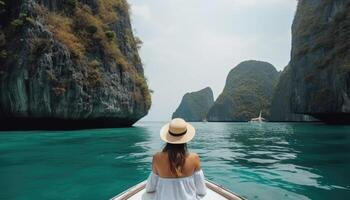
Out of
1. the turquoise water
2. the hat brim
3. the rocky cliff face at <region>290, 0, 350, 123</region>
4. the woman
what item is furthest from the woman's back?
the rocky cliff face at <region>290, 0, 350, 123</region>

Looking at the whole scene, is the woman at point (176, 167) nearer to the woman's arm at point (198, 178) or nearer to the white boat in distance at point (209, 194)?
the woman's arm at point (198, 178)

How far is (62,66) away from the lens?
31125 millimetres

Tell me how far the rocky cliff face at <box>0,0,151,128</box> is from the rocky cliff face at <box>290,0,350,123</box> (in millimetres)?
27202

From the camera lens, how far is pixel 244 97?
141750mm

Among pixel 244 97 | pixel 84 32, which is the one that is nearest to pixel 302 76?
pixel 84 32

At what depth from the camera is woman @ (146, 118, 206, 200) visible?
11.5 ft

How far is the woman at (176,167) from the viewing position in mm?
3500

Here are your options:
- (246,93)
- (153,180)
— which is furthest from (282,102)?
(153,180)

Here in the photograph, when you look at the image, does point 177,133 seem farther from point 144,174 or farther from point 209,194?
point 144,174

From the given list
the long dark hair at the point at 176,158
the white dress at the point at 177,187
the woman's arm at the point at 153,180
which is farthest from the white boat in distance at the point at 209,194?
the long dark hair at the point at 176,158

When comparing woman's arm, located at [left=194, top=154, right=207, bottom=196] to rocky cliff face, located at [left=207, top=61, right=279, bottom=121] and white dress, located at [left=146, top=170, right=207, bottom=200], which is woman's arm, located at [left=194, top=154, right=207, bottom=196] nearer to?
white dress, located at [left=146, top=170, right=207, bottom=200]

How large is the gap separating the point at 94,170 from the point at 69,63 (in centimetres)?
2445

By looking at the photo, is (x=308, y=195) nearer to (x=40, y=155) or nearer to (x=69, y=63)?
(x=40, y=155)

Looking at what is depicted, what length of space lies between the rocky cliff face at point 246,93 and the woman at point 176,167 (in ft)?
399
